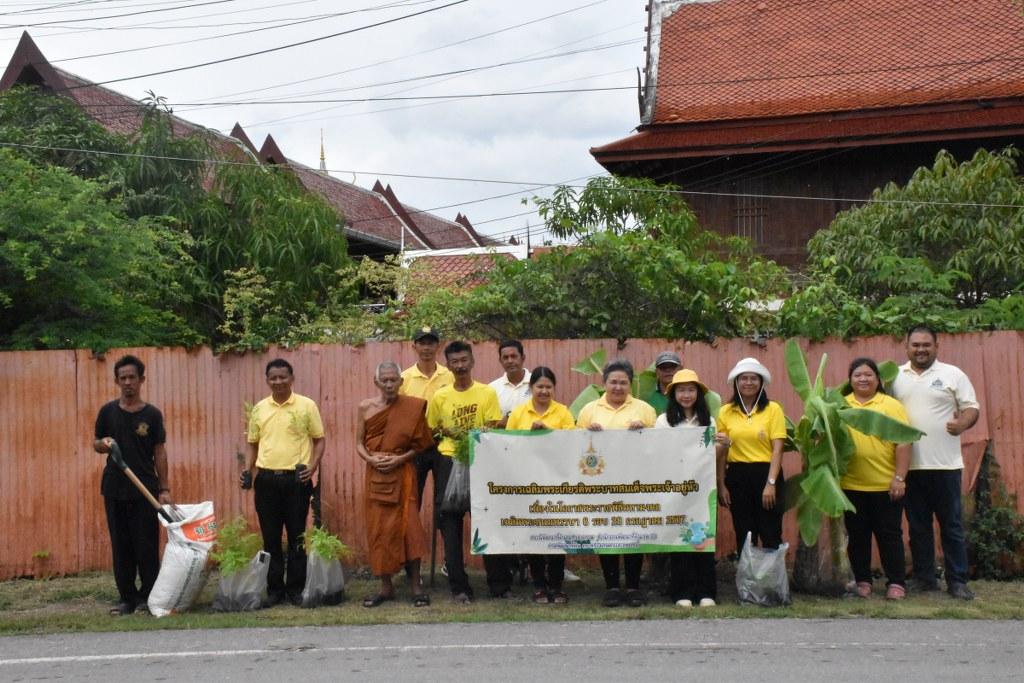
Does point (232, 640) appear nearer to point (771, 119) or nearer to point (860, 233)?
point (860, 233)

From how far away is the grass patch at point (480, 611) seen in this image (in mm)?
7938

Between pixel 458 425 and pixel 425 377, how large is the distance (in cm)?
83

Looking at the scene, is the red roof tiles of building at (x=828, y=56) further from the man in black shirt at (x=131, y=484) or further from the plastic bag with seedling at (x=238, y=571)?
the plastic bag with seedling at (x=238, y=571)

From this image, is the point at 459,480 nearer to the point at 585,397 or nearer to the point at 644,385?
the point at 585,397

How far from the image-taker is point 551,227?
16.1 meters

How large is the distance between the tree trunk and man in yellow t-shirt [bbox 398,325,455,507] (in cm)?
295

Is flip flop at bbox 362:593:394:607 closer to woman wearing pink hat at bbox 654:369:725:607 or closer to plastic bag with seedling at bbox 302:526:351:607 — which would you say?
plastic bag with seedling at bbox 302:526:351:607

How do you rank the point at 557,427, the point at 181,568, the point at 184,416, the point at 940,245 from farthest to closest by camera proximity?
1. the point at 940,245
2. the point at 184,416
3. the point at 557,427
4. the point at 181,568

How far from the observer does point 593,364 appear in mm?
9859

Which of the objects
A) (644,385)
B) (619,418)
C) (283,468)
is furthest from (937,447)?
(283,468)

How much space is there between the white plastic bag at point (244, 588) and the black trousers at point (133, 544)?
59 cm

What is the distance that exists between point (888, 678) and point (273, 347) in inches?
246

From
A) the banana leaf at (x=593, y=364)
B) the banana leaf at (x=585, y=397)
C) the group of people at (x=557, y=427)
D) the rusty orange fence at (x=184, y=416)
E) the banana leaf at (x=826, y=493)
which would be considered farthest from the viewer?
the rusty orange fence at (x=184, y=416)

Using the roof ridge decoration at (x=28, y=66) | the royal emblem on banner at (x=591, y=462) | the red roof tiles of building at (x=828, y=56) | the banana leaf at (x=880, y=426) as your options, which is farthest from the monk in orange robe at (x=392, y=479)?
the roof ridge decoration at (x=28, y=66)
